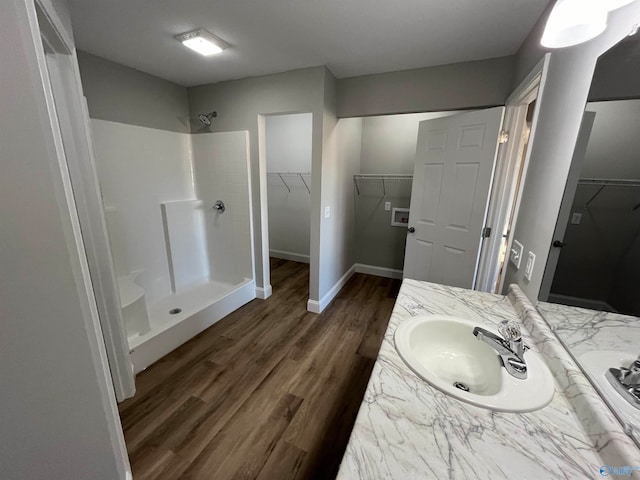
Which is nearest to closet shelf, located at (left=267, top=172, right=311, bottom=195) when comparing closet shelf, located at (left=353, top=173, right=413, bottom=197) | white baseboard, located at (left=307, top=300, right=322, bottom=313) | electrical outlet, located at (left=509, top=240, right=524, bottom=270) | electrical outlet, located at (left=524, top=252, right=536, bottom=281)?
closet shelf, located at (left=353, top=173, right=413, bottom=197)

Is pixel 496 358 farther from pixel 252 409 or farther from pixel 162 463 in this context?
pixel 162 463

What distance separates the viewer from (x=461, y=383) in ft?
3.10

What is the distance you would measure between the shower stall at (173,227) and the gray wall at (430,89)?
1.16 meters

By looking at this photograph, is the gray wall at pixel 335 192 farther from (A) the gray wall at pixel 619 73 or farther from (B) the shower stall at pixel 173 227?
(A) the gray wall at pixel 619 73

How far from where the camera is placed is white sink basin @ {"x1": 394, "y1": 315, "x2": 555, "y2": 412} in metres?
0.70

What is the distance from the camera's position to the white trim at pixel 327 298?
2641 mm

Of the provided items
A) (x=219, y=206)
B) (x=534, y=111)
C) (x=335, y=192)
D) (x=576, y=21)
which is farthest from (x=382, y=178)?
(x=576, y=21)

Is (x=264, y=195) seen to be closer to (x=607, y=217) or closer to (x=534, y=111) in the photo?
(x=534, y=111)

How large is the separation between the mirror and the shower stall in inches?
94.3

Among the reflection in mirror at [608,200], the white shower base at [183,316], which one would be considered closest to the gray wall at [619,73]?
the reflection in mirror at [608,200]

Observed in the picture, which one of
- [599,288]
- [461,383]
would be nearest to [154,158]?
[461,383]

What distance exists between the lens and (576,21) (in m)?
0.79

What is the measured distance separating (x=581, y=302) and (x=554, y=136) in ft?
2.44

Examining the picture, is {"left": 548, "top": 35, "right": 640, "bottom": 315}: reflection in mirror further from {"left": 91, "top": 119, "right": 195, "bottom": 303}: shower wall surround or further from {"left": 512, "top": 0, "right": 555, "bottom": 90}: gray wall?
{"left": 91, "top": 119, "right": 195, "bottom": 303}: shower wall surround
